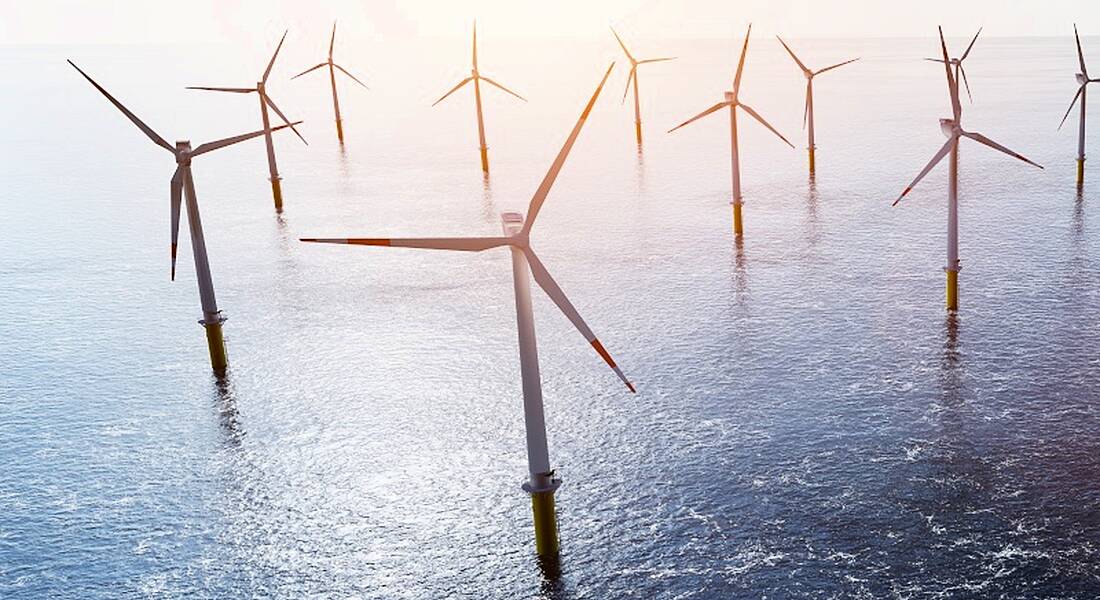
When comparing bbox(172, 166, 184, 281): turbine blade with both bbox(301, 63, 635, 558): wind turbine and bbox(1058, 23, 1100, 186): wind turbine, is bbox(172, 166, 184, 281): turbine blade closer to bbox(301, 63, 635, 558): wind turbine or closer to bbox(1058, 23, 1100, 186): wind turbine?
bbox(301, 63, 635, 558): wind turbine

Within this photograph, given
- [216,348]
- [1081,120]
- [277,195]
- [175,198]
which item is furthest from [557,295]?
[277,195]

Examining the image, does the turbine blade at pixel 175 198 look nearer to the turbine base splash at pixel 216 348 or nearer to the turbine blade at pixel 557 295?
the turbine base splash at pixel 216 348

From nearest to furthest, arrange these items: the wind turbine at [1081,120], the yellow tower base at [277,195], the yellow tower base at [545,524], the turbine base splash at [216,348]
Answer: the yellow tower base at [545,524] → the turbine base splash at [216,348] → the wind turbine at [1081,120] → the yellow tower base at [277,195]

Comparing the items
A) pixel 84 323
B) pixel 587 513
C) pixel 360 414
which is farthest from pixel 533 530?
pixel 84 323

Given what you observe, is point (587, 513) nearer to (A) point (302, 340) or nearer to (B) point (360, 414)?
(B) point (360, 414)

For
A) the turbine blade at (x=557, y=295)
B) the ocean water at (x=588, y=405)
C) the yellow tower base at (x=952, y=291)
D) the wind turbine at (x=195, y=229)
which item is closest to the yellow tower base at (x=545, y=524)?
the ocean water at (x=588, y=405)

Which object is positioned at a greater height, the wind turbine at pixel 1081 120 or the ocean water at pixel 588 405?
the wind turbine at pixel 1081 120

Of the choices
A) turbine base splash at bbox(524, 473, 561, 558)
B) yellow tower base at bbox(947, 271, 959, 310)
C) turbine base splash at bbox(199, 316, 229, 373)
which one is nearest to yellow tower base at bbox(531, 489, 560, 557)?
turbine base splash at bbox(524, 473, 561, 558)

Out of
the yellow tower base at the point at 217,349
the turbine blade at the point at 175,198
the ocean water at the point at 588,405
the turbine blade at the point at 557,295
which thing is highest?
the turbine blade at the point at 175,198
